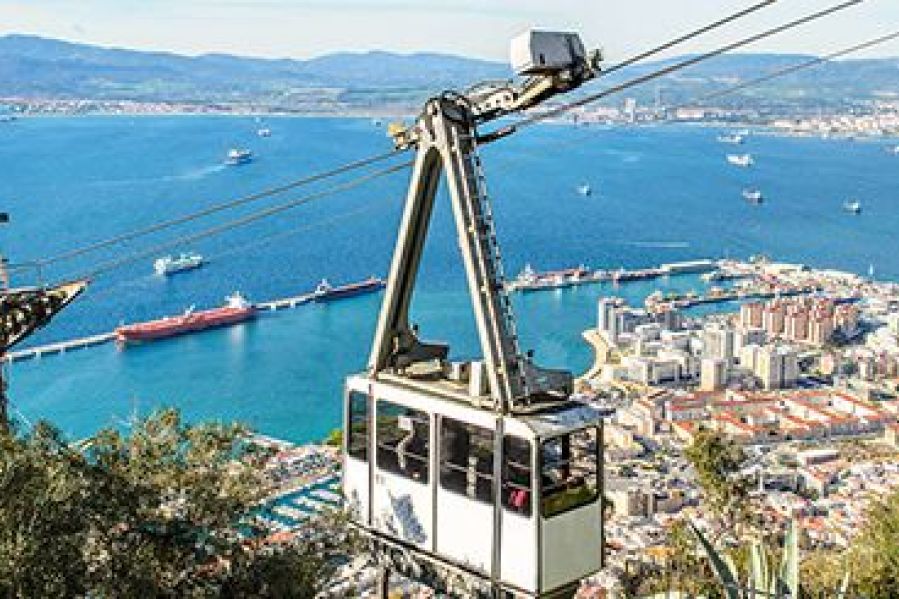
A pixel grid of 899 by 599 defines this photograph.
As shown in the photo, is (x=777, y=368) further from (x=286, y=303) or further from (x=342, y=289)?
(x=286, y=303)

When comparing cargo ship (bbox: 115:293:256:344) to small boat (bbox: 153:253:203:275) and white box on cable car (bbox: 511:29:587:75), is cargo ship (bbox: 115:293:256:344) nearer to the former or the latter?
small boat (bbox: 153:253:203:275)

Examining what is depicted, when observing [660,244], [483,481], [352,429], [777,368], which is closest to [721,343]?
[777,368]

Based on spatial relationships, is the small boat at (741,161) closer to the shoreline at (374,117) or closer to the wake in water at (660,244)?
the shoreline at (374,117)

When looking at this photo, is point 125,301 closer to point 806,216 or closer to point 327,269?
point 327,269

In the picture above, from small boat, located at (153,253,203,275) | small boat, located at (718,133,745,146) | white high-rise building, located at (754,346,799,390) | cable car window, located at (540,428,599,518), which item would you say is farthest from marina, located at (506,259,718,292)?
small boat, located at (718,133,745,146)

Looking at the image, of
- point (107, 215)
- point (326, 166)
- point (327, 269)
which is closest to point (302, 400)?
point (327, 269)
